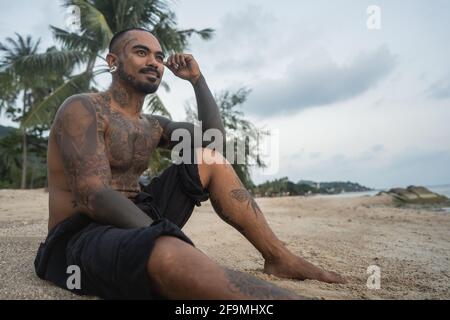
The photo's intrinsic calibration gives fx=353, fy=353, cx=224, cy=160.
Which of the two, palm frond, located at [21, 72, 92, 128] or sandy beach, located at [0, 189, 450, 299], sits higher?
palm frond, located at [21, 72, 92, 128]

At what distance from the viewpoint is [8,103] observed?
24.0m

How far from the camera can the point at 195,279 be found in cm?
117

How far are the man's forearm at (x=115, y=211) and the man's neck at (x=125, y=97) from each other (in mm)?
684

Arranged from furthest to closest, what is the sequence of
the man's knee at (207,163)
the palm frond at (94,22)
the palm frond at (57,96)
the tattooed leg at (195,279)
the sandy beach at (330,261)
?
the palm frond at (57,96) < the palm frond at (94,22) < the man's knee at (207,163) < the sandy beach at (330,261) < the tattooed leg at (195,279)

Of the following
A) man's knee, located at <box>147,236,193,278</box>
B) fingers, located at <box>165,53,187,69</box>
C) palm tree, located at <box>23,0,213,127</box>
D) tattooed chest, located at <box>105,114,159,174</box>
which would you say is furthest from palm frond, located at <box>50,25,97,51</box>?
man's knee, located at <box>147,236,193,278</box>

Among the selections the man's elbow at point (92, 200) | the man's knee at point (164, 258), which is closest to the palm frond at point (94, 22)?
the man's elbow at point (92, 200)

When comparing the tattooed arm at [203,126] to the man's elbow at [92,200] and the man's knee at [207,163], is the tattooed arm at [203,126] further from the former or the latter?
the man's elbow at [92,200]

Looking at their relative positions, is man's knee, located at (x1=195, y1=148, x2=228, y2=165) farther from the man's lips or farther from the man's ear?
the man's ear

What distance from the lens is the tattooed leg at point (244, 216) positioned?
2.02m

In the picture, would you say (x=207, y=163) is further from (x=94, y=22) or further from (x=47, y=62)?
(x=47, y=62)

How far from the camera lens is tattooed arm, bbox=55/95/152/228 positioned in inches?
57.4

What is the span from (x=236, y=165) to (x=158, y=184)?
628 inches

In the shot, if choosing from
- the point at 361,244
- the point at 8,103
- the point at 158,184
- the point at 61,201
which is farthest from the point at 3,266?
the point at 8,103
